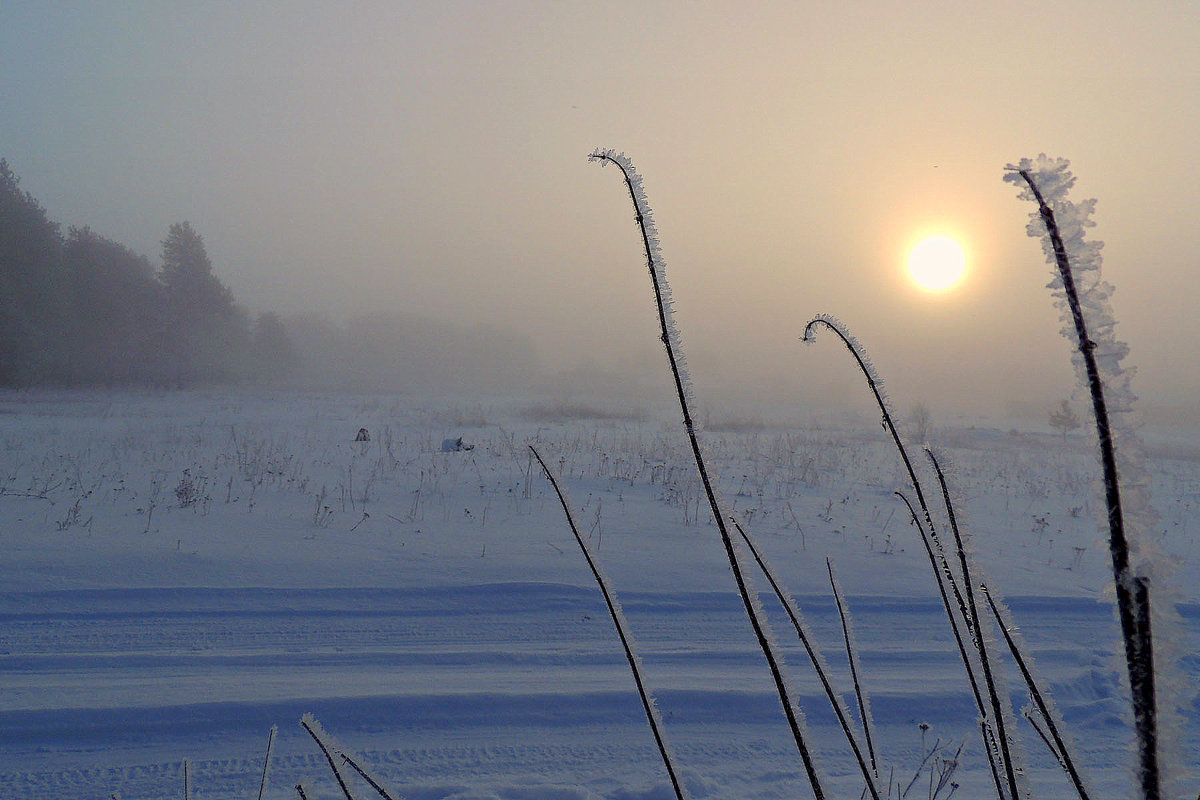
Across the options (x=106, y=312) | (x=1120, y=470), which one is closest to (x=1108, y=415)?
(x=1120, y=470)

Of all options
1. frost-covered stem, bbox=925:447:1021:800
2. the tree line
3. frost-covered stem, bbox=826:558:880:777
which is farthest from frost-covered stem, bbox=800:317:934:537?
the tree line

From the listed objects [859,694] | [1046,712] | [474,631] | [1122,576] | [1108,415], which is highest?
[1108,415]

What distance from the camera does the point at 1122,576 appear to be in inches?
16.4

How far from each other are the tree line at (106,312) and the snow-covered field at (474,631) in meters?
26.3

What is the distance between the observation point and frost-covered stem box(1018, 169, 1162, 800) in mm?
412

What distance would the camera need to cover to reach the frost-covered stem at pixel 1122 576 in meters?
0.41

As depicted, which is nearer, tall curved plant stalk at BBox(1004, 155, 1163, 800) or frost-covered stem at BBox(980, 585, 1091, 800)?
tall curved plant stalk at BBox(1004, 155, 1163, 800)

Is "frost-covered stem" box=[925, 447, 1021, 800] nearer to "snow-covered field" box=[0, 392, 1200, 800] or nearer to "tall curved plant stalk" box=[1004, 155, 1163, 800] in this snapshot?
"snow-covered field" box=[0, 392, 1200, 800]

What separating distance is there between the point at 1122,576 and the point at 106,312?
42.5 metres

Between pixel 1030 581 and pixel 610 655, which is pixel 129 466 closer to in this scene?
pixel 610 655

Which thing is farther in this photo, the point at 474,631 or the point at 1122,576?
the point at 474,631

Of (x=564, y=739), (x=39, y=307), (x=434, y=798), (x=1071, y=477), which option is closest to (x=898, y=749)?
(x=564, y=739)

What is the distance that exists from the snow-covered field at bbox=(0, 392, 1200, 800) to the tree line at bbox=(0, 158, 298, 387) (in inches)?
1037

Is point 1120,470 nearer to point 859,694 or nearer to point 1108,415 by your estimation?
point 1108,415
